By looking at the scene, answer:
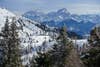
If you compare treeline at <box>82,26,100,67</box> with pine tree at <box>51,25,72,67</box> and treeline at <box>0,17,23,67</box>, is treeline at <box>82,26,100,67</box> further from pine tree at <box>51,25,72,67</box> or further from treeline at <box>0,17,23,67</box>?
treeline at <box>0,17,23,67</box>

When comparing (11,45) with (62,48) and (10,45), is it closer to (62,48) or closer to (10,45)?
(10,45)

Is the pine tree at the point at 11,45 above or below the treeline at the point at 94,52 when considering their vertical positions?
above

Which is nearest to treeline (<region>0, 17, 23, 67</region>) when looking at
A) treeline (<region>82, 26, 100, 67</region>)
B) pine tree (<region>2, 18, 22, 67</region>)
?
pine tree (<region>2, 18, 22, 67</region>)

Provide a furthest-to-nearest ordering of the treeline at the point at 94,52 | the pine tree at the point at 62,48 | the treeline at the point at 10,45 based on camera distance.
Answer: the treeline at the point at 94,52
the pine tree at the point at 62,48
the treeline at the point at 10,45

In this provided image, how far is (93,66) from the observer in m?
42.2

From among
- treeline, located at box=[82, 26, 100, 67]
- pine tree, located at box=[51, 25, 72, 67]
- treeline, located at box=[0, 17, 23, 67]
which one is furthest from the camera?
treeline, located at box=[82, 26, 100, 67]

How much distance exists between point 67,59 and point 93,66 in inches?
307

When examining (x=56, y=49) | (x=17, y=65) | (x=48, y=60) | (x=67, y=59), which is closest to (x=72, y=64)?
(x=67, y=59)

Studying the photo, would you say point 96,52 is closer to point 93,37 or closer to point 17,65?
point 93,37

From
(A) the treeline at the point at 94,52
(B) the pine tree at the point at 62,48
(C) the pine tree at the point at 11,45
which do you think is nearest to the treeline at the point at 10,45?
(C) the pine tree at the point at 11,45

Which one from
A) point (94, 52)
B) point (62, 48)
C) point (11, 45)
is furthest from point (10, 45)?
point (94, 52)

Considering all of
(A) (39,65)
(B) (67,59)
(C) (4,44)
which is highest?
(C) (4,44)

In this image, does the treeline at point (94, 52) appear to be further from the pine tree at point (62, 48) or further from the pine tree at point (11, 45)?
the pine tree at point (11, 45)

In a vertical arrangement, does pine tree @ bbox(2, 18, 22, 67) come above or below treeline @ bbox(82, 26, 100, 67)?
above
